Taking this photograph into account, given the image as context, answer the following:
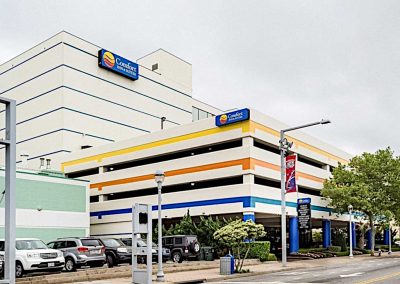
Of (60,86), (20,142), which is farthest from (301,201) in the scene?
(20,142)

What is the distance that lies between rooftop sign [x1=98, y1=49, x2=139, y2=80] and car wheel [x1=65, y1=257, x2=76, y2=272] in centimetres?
3671

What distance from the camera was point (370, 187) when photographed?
50.7 m

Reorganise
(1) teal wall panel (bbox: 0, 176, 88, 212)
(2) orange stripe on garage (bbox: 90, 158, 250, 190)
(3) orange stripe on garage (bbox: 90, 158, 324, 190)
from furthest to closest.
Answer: (1) teal wall panel (bbox: 0, 176, 88, 212) < (2) orange stripe on garage (bbox: 90, 158, 250, 190) < (3) orange stripe on garage (bbox: 90, 158, 324, 190)

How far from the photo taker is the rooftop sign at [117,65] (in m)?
59.3

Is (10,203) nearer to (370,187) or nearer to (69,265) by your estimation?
(69,265)

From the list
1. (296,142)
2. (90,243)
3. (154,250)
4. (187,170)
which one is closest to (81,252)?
(90,243)

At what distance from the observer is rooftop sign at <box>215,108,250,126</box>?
133 ft

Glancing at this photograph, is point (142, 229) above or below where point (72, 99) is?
below

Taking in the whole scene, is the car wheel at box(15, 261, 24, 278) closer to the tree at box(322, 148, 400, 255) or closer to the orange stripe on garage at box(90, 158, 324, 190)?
the orange stripe on garage at box(90, 158, 324, 190)

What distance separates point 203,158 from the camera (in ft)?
144

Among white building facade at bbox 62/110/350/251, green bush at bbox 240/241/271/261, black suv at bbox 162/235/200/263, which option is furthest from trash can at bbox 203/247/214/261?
white building facade at bbox 62/110/350/251

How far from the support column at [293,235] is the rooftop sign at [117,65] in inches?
1027

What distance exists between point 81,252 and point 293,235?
24.8m

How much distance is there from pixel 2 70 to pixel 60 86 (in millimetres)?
14391
